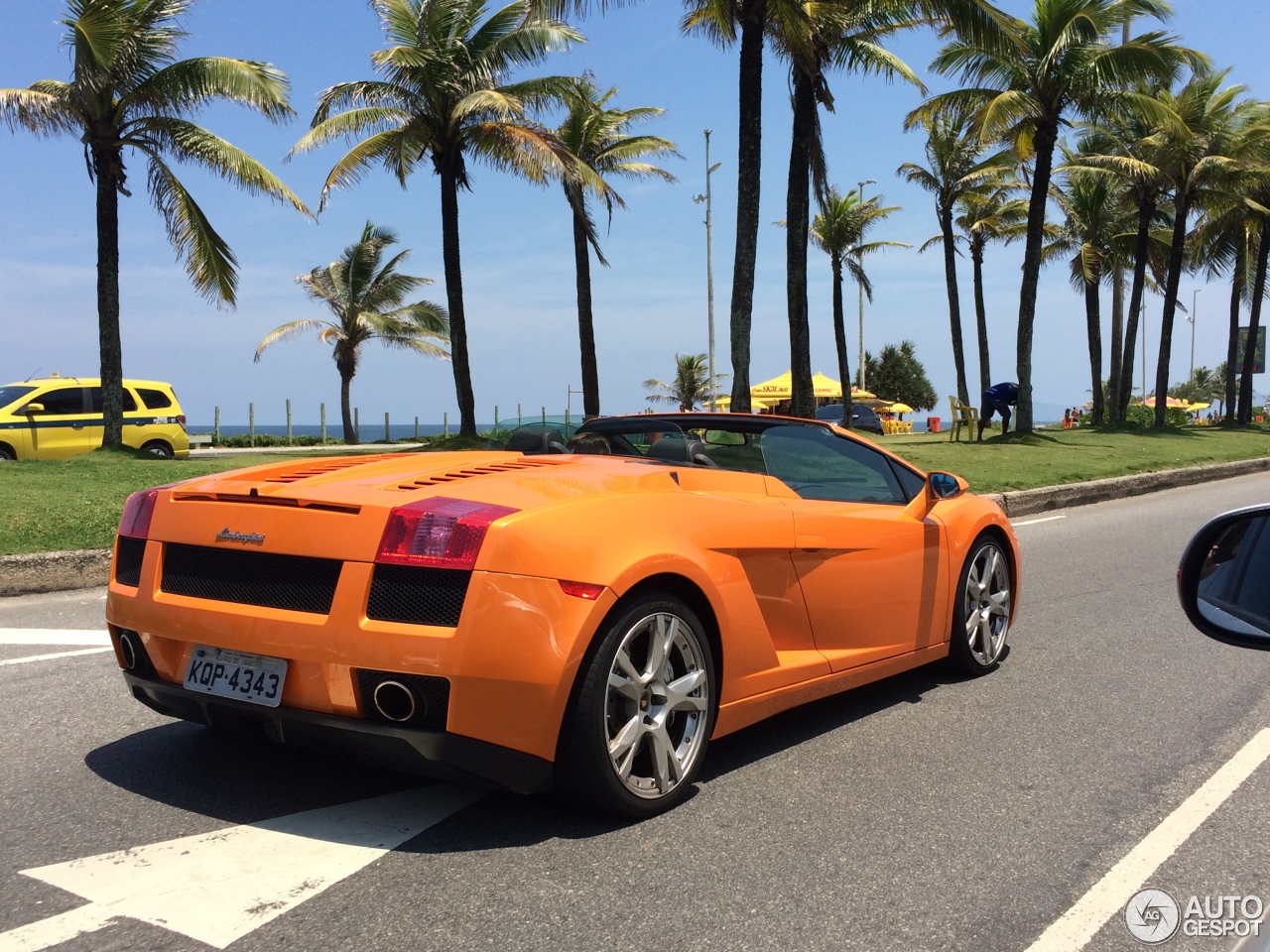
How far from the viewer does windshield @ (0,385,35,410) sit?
65.2 ft

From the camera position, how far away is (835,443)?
5.08m

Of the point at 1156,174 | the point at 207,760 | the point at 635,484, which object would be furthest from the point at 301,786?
the point at 1156,174

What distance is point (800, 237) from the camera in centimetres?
2039

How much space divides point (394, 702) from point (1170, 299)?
130 feet

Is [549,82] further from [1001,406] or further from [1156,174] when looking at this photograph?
[1156,174]

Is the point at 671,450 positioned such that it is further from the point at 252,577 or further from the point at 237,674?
the point at 237,674

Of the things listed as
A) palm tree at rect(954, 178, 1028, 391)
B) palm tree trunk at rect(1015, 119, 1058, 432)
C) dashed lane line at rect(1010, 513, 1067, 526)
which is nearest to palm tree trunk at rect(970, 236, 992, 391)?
palm tree at rect(954, 178, 1028, 391)

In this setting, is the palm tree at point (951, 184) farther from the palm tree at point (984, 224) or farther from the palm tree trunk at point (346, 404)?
the palm tree trunk at point (346, 404)

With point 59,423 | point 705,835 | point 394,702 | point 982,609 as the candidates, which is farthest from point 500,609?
point 59,423

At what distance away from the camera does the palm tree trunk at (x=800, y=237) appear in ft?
64.5

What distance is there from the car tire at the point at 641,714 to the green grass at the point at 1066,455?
12440mm

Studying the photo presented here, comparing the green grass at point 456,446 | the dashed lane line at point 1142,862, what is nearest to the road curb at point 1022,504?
the green grass at point 456,446

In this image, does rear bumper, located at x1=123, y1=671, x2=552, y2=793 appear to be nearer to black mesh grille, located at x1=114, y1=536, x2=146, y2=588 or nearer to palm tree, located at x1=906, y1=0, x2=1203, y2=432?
black mesh grille, located at x1=114, y1=536, x2=146, y2=588

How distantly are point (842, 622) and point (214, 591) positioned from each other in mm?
2341
